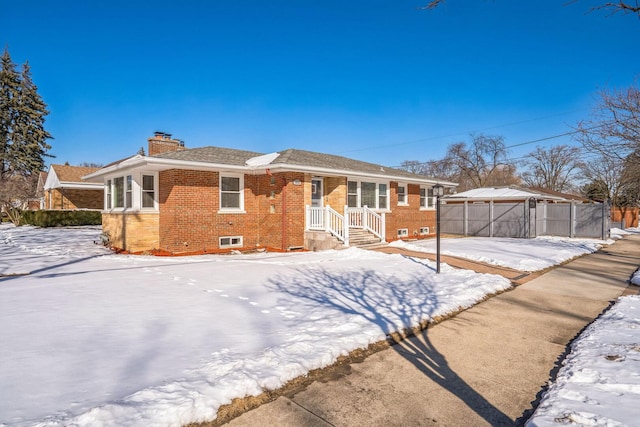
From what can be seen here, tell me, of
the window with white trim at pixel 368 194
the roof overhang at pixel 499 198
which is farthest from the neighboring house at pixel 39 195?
the roof overhang at pixel 499 198

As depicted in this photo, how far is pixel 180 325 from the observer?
486cm

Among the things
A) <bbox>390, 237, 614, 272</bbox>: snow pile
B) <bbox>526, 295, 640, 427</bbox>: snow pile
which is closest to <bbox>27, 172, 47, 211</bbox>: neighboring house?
<bbox>390, 237, 614, 272</bbox>: snow pile

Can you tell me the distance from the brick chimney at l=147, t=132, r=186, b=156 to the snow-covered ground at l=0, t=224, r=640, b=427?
728cm

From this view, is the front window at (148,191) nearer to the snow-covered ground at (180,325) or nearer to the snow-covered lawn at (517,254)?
the snow-covered ground at (180,325)

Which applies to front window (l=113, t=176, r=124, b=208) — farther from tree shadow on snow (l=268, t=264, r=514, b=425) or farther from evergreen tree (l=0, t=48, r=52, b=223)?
evergreen tree (l=0, t=48, r=52, b=223)

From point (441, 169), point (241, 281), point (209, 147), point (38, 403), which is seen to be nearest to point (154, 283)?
point (241, 281)

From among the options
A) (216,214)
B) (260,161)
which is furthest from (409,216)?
(216,214)

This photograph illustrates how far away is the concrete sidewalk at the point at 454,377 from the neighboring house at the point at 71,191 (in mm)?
28173

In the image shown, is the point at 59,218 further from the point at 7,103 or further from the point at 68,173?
the point at 7,103

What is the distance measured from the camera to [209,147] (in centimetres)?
1502

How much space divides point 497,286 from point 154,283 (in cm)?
717

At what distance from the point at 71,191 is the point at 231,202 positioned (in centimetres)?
2040

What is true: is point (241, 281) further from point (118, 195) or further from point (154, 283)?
point (118, 195)

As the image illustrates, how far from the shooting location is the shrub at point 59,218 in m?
21.9
